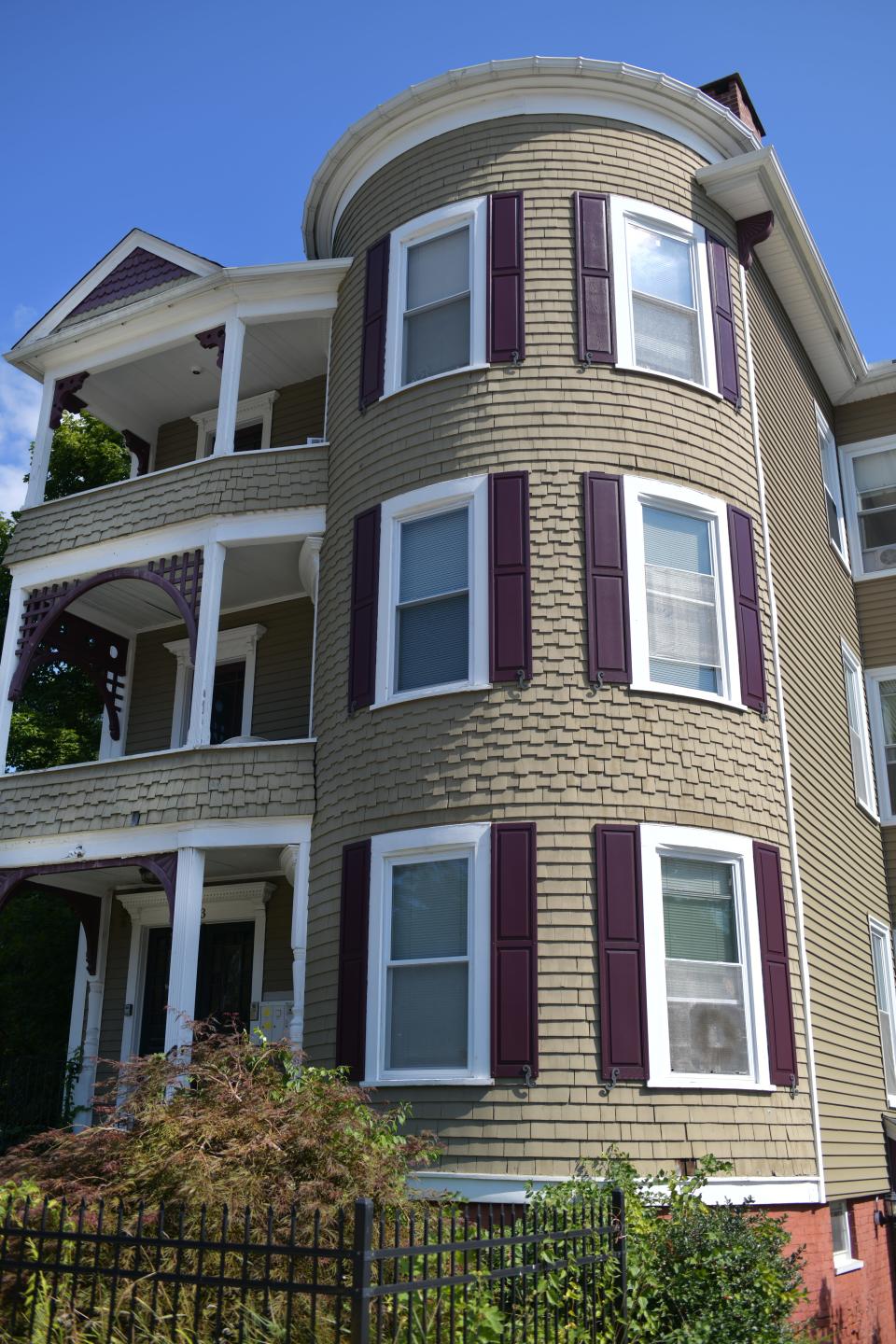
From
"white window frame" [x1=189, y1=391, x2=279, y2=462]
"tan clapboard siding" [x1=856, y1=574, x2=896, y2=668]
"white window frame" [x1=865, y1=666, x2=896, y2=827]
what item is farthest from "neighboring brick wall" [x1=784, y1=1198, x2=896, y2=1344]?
"white window frame" [x1=189, y1=391, x2=279, y2=462]

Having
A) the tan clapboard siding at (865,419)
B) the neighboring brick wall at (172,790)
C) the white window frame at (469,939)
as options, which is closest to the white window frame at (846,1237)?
the white window frame at (469,939)

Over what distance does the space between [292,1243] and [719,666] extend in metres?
7.54

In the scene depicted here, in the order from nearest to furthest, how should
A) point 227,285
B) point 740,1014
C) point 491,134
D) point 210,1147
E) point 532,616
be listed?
point 210,1147, point 740,1014, point 532,616, point 491,134, point 227,285

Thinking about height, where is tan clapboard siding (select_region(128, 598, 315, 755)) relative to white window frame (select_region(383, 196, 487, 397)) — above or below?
below

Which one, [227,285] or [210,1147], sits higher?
[227,285]

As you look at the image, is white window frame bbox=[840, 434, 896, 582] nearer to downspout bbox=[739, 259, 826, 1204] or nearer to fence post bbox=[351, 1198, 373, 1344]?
downspout bbox=[739, 259, 826, 1204]

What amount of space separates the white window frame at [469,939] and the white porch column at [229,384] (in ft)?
18.5

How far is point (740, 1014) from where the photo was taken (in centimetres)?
1076

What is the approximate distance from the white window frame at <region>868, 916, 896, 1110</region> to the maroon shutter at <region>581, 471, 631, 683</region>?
569cm

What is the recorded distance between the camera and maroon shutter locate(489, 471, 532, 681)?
1134 centimetres

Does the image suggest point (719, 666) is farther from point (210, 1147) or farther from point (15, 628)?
point (15, 628)

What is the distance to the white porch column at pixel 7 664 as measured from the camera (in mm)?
15039

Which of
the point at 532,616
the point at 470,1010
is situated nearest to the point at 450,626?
the point at 532,616

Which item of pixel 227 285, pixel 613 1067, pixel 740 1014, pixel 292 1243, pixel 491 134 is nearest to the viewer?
pixel 292 1243
